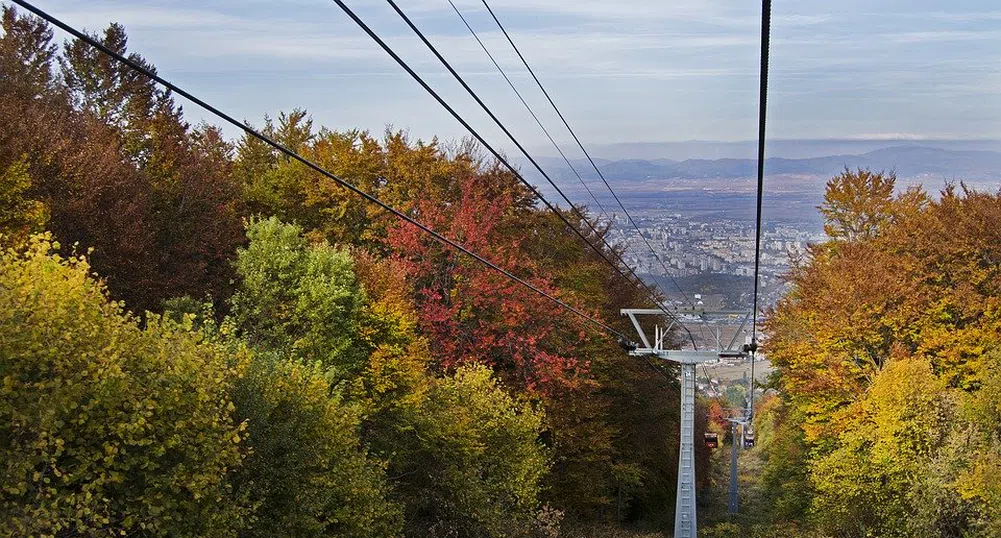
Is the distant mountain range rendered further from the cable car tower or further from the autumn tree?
the cable car tower

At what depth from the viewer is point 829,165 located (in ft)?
198

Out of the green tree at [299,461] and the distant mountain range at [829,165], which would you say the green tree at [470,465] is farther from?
the distant mountain range at [829,165]

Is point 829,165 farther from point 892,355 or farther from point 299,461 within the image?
point 299,461

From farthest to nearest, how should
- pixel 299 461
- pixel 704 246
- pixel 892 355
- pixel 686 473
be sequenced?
pixel 704 246 < pixel 892 355 < pixel 686 473 < pixel 299 461

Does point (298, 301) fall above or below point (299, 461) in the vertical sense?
above

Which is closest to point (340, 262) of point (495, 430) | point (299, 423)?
point (495, 430)

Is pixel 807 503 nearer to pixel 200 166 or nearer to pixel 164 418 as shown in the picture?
pixel 200 166

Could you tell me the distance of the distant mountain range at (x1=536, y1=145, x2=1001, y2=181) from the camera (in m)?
64.9

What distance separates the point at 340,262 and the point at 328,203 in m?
16.1

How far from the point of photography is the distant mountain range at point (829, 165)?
64875 millimetres

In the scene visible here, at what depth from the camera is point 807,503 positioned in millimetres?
40750

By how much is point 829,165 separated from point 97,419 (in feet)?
176

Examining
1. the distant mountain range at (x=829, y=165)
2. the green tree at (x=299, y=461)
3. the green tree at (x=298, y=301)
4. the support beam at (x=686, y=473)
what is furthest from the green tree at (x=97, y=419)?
the distant mountain range at (x=829, y=165)

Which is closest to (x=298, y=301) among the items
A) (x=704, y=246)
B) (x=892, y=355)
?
(x=892, y=355)
